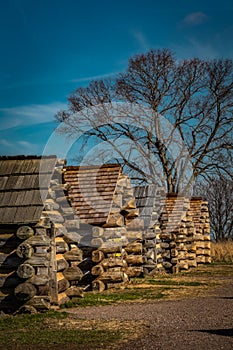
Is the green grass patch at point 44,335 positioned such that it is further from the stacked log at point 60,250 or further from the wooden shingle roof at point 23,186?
the wooden shingle roof at point 23,186

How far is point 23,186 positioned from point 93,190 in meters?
5.48

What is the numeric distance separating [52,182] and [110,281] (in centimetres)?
473

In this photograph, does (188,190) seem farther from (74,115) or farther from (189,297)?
(189,297)

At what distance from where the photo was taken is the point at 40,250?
1072 centimetres

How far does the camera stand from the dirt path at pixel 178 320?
7176 millimetres

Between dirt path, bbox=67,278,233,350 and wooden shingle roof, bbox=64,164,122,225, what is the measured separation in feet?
13.5

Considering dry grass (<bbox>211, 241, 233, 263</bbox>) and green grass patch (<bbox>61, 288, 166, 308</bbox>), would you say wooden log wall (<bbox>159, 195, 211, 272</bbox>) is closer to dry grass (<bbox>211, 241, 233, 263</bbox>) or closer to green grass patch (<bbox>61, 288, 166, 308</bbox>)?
dry grass (<bbox>211, 241, 233, 263</bbox>)

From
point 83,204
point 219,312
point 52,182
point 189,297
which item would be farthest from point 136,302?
point 83,204

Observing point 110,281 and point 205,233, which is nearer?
point 110,281

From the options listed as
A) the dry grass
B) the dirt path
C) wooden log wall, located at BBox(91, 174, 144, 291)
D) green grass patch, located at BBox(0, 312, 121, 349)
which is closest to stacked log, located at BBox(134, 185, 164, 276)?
wooden log wall, located at BBox(91, 174, 144, 291)

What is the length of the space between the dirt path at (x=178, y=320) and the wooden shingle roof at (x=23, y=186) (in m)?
2.27

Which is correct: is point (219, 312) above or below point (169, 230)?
below

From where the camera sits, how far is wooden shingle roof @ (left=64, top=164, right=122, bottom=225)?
15.6 metres

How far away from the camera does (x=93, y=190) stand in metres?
16.7
